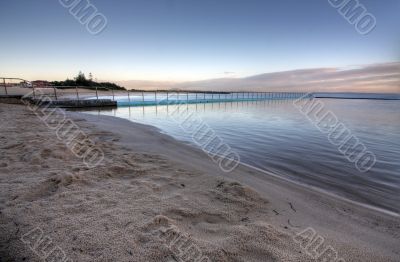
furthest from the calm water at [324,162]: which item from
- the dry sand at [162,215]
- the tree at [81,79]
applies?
the tree at [81,79]

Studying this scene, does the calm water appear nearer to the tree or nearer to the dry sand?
the dry sand

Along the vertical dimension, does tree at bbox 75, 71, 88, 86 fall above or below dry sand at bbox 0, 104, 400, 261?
above

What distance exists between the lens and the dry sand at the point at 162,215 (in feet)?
5.38

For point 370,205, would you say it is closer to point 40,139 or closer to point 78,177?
point 78,177

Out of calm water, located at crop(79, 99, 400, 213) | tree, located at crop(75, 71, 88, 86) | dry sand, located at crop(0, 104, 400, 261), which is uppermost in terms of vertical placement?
tree, located at crop(75, 71, 88, 86)

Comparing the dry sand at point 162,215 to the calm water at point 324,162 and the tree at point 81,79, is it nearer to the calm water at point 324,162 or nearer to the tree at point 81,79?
the calm water at point 324,162

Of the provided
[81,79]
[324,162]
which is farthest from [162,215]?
[81,79]

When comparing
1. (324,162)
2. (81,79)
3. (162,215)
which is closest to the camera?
(162,215)

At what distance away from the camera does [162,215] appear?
6.86 feet

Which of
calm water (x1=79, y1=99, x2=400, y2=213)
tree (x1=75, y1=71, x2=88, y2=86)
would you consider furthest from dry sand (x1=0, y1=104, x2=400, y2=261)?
tree (x1=75, y1=71, x2=88, y2=86)

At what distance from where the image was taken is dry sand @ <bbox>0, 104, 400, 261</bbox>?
1.64m

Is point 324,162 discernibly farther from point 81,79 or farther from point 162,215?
point 81,79

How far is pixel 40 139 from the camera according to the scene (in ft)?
15.2

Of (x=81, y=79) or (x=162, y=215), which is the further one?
(x=81, y=79)
